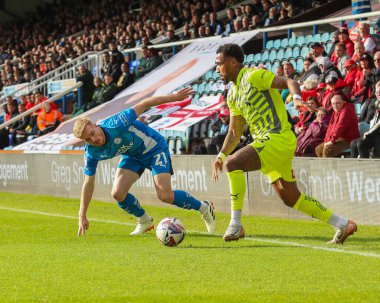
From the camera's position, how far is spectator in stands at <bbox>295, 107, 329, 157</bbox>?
14.4 meters

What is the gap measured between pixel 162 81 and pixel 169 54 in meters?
2.17

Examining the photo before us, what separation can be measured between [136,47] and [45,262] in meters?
19.9

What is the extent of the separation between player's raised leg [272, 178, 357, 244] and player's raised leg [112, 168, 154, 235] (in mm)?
2348

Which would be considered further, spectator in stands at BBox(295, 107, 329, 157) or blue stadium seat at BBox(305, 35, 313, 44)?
blue stadium seat at BBox(305, 35, 313, 44)

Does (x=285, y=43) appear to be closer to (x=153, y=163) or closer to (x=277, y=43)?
(x=277, y=43)

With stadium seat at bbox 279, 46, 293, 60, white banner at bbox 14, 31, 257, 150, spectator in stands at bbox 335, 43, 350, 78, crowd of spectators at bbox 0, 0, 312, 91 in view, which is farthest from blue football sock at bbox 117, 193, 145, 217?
crowd of spectators at bbox 0, 0, 312, 91

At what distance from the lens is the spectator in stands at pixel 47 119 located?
25.8 m

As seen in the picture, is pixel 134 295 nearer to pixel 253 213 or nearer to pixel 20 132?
pixel 253 213

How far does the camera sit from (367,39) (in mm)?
16469

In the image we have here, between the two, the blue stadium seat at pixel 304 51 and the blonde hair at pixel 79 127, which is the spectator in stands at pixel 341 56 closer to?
the blue stadium seat at pixel 304 51

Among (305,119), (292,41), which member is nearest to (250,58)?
(292,41)

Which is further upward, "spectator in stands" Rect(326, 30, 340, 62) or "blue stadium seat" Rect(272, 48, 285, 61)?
"spectator in stands" Rect(326, 30, 340, 62)

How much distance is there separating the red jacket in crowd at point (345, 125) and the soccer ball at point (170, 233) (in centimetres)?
454

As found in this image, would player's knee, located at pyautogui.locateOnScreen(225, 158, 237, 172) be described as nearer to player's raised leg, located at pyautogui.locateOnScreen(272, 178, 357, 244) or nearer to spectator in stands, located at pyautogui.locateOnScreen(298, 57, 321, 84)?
player's raised leg, located at pyautogui.locateOnScreen(272, 178, 357, 244)
